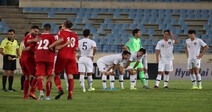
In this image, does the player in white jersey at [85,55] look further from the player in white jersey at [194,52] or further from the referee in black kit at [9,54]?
the player in white jersey at [194,52]

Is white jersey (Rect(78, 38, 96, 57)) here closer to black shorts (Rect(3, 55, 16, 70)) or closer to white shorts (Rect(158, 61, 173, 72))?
black shorts (Rect(3, 55, 16, 70))

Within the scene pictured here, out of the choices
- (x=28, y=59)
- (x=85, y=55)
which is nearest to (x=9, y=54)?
(x=85, y=55)

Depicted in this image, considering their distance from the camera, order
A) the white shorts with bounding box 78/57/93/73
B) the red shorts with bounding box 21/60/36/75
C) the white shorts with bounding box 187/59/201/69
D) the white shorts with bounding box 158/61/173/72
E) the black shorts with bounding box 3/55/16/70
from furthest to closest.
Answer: the white shorts with bounding box 158/61/173/72, the white shorts with bounding box 187/59/201/69, the black shorts with bounding box 3/55/16/70, the white shorts with bounding box 78/57/93/73, the red shorts with bounding box 21/60/36/75

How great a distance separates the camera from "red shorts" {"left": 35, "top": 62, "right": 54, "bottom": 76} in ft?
30.9

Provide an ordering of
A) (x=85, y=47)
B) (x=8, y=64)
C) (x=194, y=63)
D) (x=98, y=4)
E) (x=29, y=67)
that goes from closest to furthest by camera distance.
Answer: (x=29, y=67) → (x=85, y=47) → (x=8, y=64) → (x=194, y=63) → (x=98, y=4)

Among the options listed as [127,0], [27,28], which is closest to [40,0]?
[27,28]

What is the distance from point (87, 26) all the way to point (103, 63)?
17490mm

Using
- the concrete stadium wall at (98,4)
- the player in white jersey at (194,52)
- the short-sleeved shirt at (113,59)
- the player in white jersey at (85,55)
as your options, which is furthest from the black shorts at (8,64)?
the concrete stadium wall at (98,4)

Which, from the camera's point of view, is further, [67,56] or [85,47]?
[85,47]

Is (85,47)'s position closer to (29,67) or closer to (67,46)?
(29,67)

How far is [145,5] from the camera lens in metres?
33.6

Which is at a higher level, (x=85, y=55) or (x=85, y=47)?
(x=85, y=47)

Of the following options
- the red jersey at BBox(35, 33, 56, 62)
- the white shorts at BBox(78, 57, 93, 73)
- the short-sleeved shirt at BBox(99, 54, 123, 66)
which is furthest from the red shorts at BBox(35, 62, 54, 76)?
the short-sleeved shirt at BBox(99, 54, 123, 66)

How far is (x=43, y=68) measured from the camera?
948 centimetres
